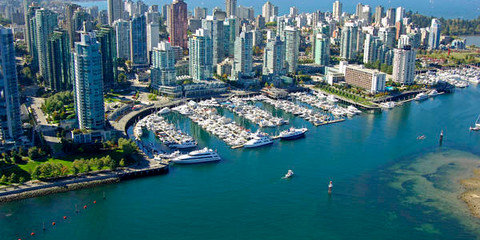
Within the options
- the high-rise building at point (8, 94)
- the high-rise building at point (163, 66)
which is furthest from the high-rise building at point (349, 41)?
the high-rise building at point (8, 94)

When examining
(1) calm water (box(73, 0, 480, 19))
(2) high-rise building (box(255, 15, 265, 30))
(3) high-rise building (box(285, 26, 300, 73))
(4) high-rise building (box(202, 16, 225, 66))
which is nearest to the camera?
(3) high-rise building (box(285, 26, 300, 73))

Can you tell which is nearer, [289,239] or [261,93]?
[289,239]

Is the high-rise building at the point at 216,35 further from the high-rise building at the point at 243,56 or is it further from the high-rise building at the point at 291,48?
the high-rise building at the point at 291,48

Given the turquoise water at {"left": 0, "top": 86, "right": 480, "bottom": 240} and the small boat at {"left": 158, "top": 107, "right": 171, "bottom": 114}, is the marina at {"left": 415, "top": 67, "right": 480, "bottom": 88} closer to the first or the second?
the turquoise water at {"left": 0, "top": 86, "right": 480, "bottom": 240}

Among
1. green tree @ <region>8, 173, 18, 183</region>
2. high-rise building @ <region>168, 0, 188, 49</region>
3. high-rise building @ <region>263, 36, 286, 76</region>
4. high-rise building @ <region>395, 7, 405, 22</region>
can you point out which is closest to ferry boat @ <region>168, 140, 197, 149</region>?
green tree @ <region>8, 173, 18, 183</region>

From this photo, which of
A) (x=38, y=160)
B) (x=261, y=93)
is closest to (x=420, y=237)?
(x=38, y=160)

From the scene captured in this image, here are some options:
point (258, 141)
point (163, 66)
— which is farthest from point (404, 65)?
point (258, 141)

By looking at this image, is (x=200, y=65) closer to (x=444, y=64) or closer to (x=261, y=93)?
(x=261, y=93)
